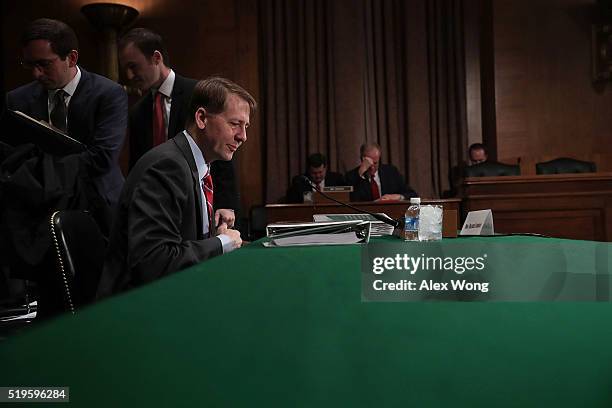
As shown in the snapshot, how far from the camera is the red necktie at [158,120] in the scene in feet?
7.18

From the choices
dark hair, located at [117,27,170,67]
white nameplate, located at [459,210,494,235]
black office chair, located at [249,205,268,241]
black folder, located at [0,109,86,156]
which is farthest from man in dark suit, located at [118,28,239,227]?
black office chair, located at [249,205,268,241]

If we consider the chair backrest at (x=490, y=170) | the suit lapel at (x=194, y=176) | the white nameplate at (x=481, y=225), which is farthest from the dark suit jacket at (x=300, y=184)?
the suit lapel at (x=194, y=176)

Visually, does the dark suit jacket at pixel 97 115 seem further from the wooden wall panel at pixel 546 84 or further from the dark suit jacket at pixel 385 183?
the wooden wall panel at pixel 546 84

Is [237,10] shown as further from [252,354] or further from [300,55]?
[252,354]

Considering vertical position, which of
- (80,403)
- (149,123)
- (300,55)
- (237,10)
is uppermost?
(237,10)

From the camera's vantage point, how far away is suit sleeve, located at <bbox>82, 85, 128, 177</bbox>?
1.95 m

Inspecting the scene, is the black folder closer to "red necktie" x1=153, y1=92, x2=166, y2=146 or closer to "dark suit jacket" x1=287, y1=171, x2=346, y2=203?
"red necktie" x1=153, y1=92, x2=166, y2=146

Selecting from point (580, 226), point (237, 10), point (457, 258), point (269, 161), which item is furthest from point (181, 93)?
point (237, 10)

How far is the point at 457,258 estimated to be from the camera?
0.54 m

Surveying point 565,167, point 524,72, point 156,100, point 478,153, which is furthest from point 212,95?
point 524,72

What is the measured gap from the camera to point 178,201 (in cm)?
125

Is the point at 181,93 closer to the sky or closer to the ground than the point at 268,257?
closer to the sky

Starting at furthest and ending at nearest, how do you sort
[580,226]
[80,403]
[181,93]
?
1. [580,226]
2. [181,93]
3. [80,403]

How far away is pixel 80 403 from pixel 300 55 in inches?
237
